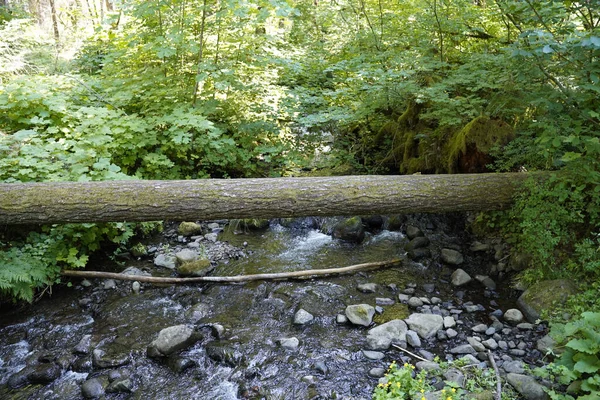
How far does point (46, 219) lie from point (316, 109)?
4953 millimetres

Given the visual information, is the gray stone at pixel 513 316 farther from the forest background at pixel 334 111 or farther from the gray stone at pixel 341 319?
the gray stone at pixel 341 319

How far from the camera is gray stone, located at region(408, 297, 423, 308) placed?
434 cm

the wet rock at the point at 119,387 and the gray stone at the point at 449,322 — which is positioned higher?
the gray stone at the point at 449,322

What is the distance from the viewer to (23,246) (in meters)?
4.43

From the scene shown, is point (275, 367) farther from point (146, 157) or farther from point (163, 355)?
point (146, 157)

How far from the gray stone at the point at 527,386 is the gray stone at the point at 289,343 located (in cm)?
187

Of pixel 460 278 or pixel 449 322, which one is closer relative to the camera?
pixel 449 322

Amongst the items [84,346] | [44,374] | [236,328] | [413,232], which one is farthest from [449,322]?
[44,374]

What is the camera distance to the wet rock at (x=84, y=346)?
372cm

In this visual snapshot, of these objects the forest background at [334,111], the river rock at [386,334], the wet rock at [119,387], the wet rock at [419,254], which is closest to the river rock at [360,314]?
the river rock at [386,334]

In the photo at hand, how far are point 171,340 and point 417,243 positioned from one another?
357 centimetres

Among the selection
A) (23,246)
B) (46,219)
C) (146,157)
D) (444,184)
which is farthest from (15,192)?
(444,184)

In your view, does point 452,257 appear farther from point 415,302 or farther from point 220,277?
point 220,277

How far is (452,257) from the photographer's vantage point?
515 centimetres
